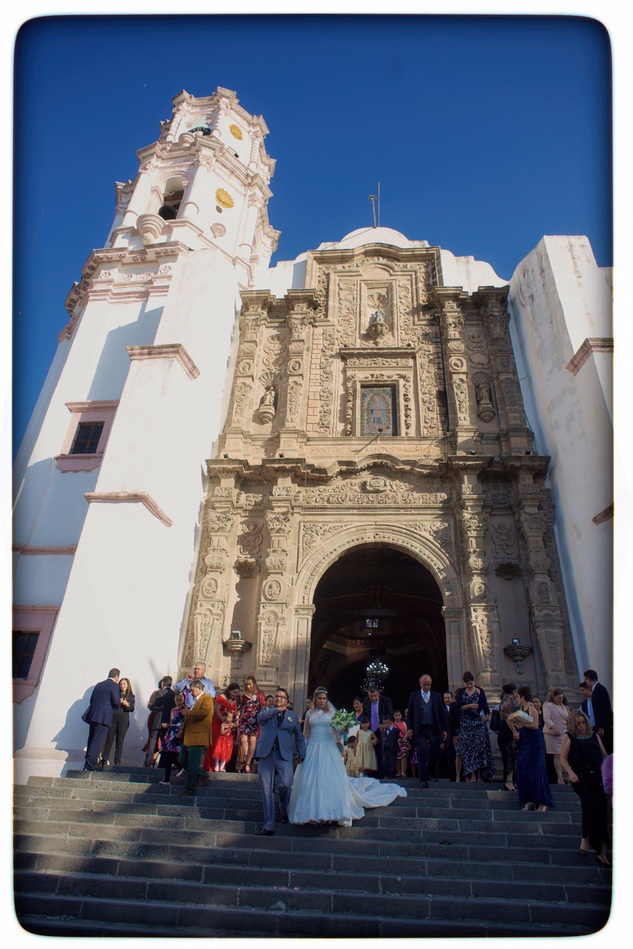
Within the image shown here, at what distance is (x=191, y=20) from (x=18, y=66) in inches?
52.6

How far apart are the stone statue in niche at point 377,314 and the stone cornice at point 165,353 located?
228 inches

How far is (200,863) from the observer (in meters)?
5.34

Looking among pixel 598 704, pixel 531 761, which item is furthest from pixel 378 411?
pixel 531 761

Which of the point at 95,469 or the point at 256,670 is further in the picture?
the point at 95,469

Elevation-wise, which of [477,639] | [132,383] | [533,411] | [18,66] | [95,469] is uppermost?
[533,411]

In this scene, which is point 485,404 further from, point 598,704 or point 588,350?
point 598,704

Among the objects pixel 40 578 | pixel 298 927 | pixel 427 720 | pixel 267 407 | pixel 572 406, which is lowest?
pixel 298 927

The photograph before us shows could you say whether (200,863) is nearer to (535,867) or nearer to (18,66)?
(535,867)

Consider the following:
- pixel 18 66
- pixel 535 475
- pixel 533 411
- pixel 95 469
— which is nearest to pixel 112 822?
pixel 18 66

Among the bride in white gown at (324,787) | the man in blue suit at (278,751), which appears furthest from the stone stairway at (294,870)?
the man in blue suit at (278,751)

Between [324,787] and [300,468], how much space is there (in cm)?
847

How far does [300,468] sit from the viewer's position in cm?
1380

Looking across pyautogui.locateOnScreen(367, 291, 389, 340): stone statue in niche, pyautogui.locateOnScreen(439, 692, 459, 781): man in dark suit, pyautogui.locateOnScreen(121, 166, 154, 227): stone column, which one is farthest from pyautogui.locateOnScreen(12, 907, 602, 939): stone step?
pyautogui.locateOnScreen(121, 166, 154, 227): stone column

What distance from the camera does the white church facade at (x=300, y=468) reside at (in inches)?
416
